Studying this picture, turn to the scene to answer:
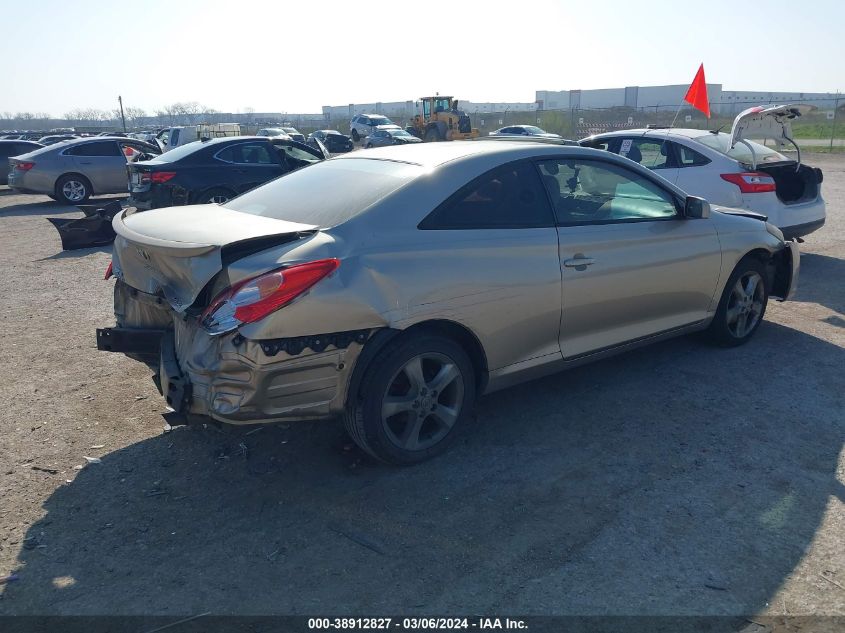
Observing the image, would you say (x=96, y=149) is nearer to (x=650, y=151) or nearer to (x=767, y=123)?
(x=650, y=151)

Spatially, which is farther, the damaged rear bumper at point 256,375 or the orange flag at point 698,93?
the orange flag at point 698,93

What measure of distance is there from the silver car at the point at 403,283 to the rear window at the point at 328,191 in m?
0.02

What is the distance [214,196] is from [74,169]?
7305 mm

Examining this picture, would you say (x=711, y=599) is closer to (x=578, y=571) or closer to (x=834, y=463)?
(x=578, y=571)

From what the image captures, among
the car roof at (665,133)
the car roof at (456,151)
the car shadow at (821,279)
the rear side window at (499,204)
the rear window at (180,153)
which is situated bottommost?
the car shadow at (821,279)

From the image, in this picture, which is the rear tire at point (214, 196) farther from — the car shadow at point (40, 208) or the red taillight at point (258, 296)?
the red taillight at point (258, 296)

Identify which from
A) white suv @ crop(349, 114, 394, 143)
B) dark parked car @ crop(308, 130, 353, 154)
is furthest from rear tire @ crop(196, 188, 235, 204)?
white suv @ crop(349, 114, 394, 143)

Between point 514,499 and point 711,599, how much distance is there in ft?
3.39

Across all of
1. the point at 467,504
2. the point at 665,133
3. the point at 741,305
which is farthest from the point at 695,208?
the point at 665,133

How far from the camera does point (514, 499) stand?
3506mm

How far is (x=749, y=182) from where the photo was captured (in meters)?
8.01

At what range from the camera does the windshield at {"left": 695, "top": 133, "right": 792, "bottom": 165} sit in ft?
27.5

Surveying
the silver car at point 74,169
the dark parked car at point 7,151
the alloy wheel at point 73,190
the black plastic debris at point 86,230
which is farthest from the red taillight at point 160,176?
the dark parked car at point 7,151

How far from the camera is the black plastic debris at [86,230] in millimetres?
10195
